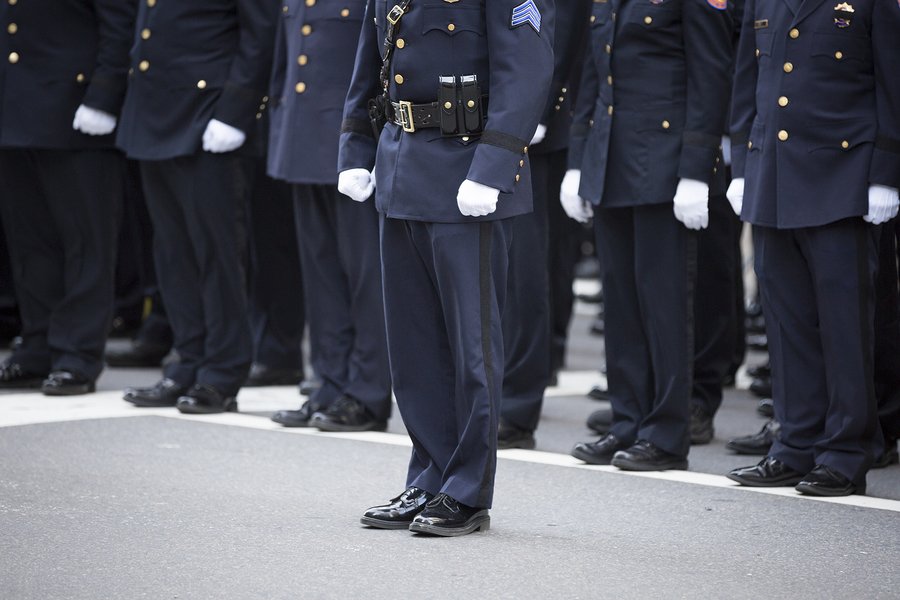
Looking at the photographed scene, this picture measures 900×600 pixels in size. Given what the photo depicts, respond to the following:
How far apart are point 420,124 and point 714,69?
1336 millimetres

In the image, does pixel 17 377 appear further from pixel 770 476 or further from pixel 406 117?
pixel 770 476

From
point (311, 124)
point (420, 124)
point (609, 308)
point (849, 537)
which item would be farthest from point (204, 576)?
point (311, 124)

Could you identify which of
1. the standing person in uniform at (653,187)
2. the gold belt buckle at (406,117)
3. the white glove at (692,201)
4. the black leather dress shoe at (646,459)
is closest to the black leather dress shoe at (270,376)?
the standing person in uniform at (653,187)

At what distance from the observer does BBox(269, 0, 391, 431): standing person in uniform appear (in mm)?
5320

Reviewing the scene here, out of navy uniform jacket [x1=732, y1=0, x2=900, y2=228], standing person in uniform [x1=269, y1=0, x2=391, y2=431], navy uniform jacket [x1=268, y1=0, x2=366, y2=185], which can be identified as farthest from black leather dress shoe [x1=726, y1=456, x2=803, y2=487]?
navy uniform jacket [x1=268, y1=0, x2=366, y2=185]

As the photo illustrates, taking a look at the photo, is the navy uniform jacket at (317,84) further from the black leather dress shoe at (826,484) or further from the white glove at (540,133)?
the black leather dress shoe at (826,484)

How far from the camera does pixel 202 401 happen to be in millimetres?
5688

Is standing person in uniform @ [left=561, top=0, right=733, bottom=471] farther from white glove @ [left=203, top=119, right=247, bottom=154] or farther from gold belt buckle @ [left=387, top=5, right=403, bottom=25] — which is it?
white glove @ [left=203, top=119, right=247, bottom=154]

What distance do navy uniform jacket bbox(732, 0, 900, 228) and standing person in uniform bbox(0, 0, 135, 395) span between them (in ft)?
9.57

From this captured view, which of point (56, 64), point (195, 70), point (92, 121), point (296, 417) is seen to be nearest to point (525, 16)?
point (296, 417)

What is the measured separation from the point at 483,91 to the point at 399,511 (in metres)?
1.10

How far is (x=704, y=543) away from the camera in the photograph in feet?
12.2

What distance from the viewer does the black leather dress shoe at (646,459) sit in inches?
185

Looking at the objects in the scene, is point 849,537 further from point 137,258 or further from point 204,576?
point 137,258
